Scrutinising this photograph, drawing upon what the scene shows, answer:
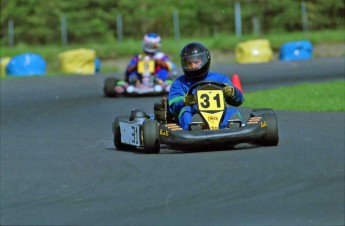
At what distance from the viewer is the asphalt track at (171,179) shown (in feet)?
18.1

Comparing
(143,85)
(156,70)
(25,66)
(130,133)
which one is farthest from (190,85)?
(25,66)

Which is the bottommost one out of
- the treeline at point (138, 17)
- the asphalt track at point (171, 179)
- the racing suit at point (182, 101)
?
the asphalt track at point (171, 179)

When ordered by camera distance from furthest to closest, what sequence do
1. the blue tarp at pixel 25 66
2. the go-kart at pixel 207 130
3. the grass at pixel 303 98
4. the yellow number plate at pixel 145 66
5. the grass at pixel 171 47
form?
1. the grass at pixel 171 47
2. the blue tarp at pixel 25 66
3. the yellow number plate at pixel 145 66
4. the grass at pixel 303 98
5. the go-kart at pixel 207 130

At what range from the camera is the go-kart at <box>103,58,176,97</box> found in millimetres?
15648

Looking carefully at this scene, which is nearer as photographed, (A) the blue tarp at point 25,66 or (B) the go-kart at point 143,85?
(B) the go-kart at point 143,85

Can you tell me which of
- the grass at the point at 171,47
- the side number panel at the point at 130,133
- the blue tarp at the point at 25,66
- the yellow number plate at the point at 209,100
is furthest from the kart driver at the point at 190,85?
the grass at the point at 171,47

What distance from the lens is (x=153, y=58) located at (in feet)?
52.9

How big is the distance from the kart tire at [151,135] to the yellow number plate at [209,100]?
44 cm

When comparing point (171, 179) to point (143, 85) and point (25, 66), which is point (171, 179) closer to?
point (143, 85)

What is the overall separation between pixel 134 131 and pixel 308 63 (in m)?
14.1

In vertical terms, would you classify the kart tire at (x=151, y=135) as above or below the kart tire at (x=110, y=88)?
below

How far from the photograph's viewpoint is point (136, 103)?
47.5 ft

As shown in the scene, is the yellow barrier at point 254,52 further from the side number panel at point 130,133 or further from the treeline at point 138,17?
the side number panel at point 130,133

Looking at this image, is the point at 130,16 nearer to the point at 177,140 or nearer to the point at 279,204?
the point at 177,140
